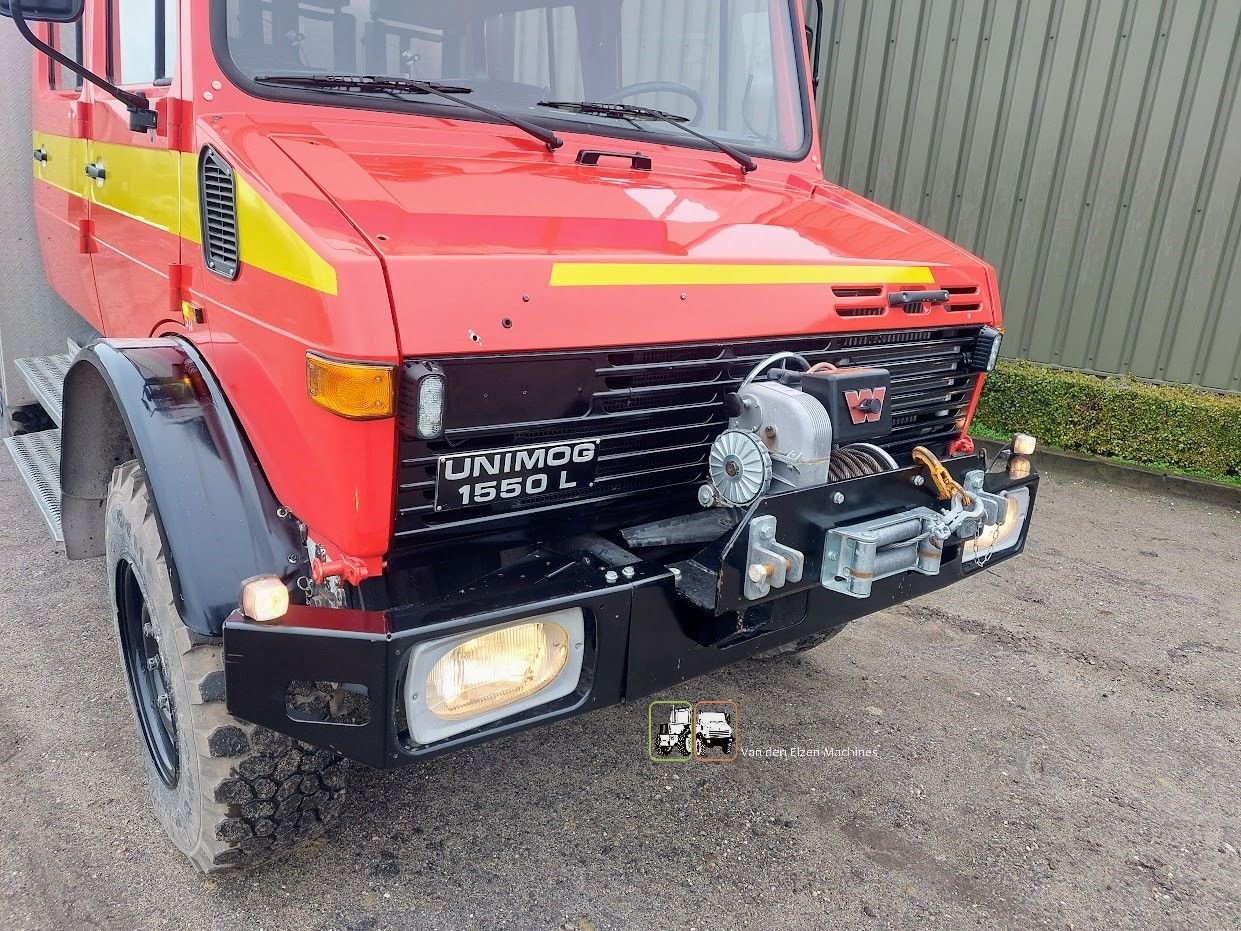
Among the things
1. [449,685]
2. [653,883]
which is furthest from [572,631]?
[653,883]

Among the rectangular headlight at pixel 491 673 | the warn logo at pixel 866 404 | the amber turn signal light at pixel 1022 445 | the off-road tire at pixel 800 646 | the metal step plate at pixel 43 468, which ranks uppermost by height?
the warn logo at pixel 866 404

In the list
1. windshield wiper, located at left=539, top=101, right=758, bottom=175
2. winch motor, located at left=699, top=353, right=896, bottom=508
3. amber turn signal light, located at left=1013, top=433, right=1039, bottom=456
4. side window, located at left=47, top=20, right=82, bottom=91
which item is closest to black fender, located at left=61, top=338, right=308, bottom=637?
winch motor, located at left=699, top=353, right=896, bottom=508

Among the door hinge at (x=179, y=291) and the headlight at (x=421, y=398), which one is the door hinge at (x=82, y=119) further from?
the headlight at (x=421, y=398)

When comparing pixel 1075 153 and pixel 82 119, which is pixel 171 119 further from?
pixel 1075 153

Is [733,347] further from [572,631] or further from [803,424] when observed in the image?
[572,631]

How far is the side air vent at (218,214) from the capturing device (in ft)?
6.93

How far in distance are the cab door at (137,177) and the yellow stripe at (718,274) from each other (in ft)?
3.86

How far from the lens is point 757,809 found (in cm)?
281

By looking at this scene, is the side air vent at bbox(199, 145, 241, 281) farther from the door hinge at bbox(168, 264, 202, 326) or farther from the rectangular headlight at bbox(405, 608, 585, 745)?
the rectangular headlight at bbox(405, 608, 585, 745)

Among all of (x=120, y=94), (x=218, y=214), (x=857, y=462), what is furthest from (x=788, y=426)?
(x=120, y=94)

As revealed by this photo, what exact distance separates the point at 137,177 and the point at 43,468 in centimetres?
169

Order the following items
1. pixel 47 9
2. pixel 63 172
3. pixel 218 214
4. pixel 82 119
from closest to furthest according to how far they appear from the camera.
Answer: pixel 218 214 → pixel 47 9 → pixel 82 119 → pixel 63 172

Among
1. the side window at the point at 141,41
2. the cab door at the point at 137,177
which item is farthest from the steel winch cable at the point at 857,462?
the side window at the point at 141,41

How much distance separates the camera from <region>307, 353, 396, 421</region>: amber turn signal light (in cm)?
176
